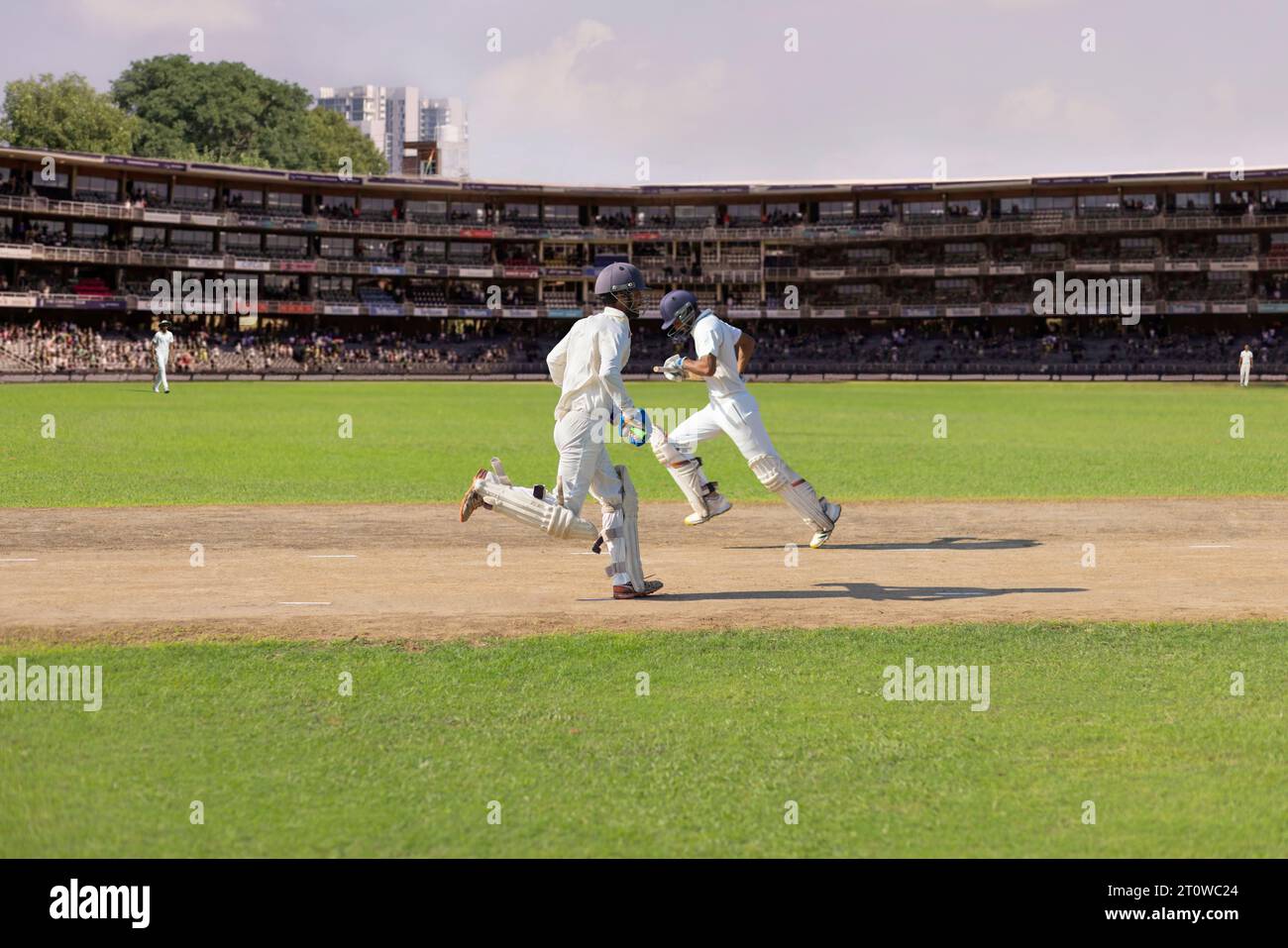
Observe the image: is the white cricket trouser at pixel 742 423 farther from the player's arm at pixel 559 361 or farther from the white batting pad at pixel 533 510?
the white batting pad at pixel 533 510

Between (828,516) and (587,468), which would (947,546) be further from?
(587,468)

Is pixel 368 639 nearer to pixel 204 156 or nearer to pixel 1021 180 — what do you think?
pixel 1021 180

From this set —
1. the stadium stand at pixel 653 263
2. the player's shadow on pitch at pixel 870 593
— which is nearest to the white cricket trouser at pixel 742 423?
the player's shadow on pitch at pixel 870 593

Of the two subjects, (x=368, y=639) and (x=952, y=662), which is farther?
(x=368, y=639)

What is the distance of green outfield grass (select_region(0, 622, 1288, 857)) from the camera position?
207 inches

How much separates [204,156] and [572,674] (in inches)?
4838

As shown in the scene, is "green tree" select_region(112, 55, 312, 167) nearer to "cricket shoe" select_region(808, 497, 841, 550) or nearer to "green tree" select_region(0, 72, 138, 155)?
"green tree" select_region(0, 72, 138, 155)

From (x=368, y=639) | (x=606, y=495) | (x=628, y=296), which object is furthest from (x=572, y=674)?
(x=628, y=296)

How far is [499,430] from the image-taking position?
3269cm

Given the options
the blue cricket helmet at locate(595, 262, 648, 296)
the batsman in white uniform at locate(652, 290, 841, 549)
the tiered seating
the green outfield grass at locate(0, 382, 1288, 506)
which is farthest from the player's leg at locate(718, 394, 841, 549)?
the tiered seating

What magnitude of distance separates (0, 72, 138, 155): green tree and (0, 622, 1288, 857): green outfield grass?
112 meters

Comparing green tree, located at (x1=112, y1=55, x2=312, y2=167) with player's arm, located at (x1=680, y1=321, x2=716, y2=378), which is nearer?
player's arm, located at (x1=680, y1=321, x2=716, y2=378)

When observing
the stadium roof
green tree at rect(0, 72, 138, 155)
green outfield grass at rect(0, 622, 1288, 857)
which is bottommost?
green outfield grass at rect(0, 622, 1288, 857)

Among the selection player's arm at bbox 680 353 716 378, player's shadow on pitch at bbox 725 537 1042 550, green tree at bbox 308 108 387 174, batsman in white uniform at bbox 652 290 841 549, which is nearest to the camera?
player's arm at bbox 680 353 716 378
